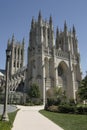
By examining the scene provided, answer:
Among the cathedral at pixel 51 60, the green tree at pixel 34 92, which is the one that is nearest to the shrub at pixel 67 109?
the green tree at pixel 34 92

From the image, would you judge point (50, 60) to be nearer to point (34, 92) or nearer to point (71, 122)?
point (34, 92)

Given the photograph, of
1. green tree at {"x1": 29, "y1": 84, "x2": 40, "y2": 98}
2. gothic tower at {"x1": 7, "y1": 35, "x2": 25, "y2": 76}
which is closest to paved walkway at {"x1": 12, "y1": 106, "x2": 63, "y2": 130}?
green tree at {"x1": 29, "y1": 84, "x2": 40, "y2": 98}

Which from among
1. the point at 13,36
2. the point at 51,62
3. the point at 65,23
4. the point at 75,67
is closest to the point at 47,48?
the point at 51,62

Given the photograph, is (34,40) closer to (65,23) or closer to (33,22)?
(33,22)

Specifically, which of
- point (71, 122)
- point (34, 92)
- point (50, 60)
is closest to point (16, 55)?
point (50, 60)

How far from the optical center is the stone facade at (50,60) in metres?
63.1

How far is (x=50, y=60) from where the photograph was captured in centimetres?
6825

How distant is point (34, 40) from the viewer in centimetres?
7144

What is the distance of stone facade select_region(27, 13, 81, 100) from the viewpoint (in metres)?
63.1

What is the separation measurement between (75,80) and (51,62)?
14.0 metres

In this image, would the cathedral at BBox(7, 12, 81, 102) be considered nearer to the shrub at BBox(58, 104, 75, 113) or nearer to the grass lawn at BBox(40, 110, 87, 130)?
the shrub at BBox(58, 104, 75, 113)

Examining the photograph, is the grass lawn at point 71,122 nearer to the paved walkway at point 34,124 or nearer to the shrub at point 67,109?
the paved walkway at point 34,124

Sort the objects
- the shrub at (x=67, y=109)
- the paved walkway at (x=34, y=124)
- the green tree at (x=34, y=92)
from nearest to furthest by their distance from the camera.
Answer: the paved walkway at (x=34, y=124)
the shrub at (x=67, y=109)
the green tree at (x=34, y=92)

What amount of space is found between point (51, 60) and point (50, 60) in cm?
47
